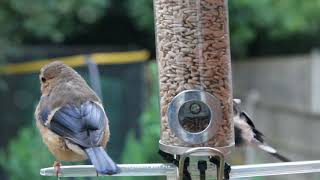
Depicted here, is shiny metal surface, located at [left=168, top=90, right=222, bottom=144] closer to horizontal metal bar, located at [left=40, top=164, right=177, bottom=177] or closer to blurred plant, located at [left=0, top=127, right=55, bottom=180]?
horizontal metal bar, located at [left=40, top=164, right=177, bottom=177]

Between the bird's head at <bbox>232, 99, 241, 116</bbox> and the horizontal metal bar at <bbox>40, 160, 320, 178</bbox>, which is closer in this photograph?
the horizontal metal bar at <bbox>40, 160, 320, 178</bbox>

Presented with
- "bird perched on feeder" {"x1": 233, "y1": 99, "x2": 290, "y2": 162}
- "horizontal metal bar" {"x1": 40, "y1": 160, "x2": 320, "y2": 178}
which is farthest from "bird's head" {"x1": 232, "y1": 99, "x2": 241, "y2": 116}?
"horizontal metal bar" {"x1": 40, "y1": 160, "x2": 320, "y2": 178}

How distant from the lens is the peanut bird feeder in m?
3.30

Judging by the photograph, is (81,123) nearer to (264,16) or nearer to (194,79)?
(194,79)

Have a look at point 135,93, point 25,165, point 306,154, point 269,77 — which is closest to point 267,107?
point 269,77

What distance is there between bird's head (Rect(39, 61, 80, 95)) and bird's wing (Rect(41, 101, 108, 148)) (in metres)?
0.30

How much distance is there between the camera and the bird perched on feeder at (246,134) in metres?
3.73

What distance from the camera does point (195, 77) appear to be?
3.35 metres

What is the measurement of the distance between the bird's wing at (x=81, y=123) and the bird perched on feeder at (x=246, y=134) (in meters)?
0.66

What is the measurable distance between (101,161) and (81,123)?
301mm

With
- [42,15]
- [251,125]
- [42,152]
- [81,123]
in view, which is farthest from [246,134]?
[42,15]

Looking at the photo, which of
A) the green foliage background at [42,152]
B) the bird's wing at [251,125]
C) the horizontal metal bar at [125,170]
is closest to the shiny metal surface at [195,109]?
the horizontal metal bar at [125,170]

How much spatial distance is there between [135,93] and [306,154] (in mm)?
2831

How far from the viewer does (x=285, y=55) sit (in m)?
10.4
